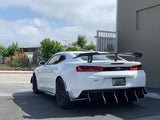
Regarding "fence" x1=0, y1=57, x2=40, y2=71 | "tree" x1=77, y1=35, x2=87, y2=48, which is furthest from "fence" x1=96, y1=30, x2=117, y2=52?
"tree" x1=77, y1=35, x2=87, y2=48

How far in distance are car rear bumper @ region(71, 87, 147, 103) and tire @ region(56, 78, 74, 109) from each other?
0.31m

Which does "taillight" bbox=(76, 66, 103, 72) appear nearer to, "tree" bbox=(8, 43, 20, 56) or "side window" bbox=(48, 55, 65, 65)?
"side window" bbox=(48, 55, 65, 65)

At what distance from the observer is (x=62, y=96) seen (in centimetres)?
555

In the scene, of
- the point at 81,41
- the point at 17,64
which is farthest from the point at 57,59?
the point at 81,41

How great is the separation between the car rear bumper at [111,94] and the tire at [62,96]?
0.31 metres

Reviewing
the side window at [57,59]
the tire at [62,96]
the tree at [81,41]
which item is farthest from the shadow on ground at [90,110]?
the tree at [81,41]

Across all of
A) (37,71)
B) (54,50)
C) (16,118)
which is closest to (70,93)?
(16,118)

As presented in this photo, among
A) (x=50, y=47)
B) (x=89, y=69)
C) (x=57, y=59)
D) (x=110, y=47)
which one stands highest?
(x=50, y=47)

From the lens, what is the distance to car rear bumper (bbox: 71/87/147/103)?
196 inches

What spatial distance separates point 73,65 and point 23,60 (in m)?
22.8

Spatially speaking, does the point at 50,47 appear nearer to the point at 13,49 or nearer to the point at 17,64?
the point at 17,64

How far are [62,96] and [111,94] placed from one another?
1.28 metres

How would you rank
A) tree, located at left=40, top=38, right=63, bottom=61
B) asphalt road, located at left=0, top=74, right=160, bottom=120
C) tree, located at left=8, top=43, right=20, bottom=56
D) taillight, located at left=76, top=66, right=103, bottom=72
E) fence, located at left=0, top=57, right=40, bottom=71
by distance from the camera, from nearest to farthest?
1. asphalt road, located at left=0, top=74, right=160, bottom=120
2. taillight, located at left=76, top=66, right=103, bottom=72
3. fence, located at left=0, top=57, right=40, bottom=71
4. tree, located at left=40, top=38, right=63, bottom=61
5. tree, located at left=8, top=43, right=20, bottom=56

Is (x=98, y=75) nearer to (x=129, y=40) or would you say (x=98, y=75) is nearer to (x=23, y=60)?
(x=129, y=40)
